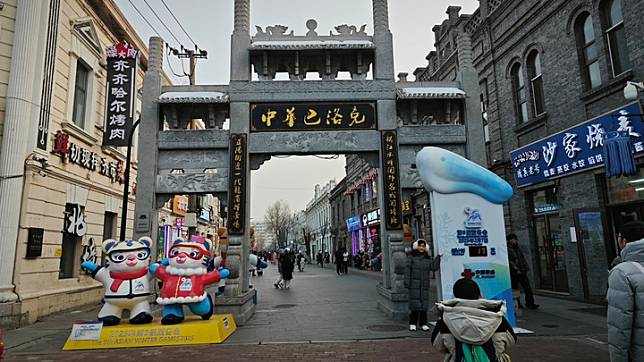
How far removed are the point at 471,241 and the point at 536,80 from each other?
8419 millimetres

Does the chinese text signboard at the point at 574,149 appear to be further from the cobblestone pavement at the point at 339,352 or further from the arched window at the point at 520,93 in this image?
the cobblestone pavement at the point at 339,352

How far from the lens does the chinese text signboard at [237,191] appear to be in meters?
9.87

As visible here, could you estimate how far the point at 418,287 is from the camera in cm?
845

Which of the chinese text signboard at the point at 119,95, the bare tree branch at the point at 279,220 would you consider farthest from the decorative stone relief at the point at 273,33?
the bare tree branch at the point at 279,220

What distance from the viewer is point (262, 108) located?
10.4 metres

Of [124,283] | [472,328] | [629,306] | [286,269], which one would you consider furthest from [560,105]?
[124,283]

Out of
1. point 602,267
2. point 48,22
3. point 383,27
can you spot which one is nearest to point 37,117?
point 48,22

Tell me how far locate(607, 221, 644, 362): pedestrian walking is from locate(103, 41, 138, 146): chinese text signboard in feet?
41.2

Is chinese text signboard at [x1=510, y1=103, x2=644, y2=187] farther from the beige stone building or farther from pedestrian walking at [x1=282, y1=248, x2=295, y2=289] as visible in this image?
the beige stone building

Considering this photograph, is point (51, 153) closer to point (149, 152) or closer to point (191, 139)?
point (149, 152)

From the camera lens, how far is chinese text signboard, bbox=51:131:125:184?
455 inches

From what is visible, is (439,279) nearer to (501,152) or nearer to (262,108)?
(262,108)

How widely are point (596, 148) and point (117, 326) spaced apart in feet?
37.1

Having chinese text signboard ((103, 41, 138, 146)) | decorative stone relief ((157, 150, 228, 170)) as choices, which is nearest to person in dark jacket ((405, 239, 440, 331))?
decorative stone relief ((157, 150, 228, 170))
